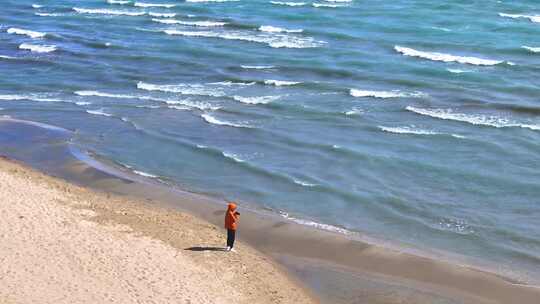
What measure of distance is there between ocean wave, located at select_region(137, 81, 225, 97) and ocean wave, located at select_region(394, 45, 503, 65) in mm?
11692

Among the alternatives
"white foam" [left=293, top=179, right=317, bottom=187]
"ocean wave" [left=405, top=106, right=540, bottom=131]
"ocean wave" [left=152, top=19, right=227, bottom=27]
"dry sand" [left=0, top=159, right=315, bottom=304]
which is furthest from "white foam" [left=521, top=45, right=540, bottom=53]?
"dry sand" [left=0, top=159, right=315, bottom=304]

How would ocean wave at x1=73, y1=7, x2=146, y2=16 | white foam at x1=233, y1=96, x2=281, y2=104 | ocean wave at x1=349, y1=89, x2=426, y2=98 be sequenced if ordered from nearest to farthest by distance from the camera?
1. ocean wave at x1=349, y1=89, x2=426, y2=98
2. white foam at x1=233, y1=96, x2=281, y2=104
3. ocean wave at x1=73, y1=7, x2=146, y2=16

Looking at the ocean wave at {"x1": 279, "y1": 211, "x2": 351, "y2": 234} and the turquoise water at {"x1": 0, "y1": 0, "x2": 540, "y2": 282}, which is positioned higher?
the turquoise water at {"x1": 0, "y1": 0, "x2": 540, "y2": 282}

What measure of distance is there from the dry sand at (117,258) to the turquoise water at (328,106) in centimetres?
434

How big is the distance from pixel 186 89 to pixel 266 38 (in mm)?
11682

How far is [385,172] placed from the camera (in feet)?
109

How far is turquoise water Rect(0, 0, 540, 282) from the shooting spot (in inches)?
1195

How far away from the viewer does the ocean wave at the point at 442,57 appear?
46844 mm

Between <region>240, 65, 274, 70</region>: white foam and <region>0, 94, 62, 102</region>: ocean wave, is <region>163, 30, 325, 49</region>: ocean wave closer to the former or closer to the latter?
<region>240, 65, 274, 70</region>: white foam

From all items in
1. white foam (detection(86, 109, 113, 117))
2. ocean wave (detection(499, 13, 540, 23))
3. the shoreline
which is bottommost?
the shoreline

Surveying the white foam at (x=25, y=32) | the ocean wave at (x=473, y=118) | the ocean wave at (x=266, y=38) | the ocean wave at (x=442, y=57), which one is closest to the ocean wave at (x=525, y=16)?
the ocean wave at (x=442, y=57)

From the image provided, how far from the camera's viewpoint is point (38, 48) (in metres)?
56.6

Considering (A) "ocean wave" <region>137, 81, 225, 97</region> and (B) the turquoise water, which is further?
(A) "ocean wave" <region>137, 81, 225, 97</region>

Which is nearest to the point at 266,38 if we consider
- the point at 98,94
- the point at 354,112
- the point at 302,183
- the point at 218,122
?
the point at 98,94
